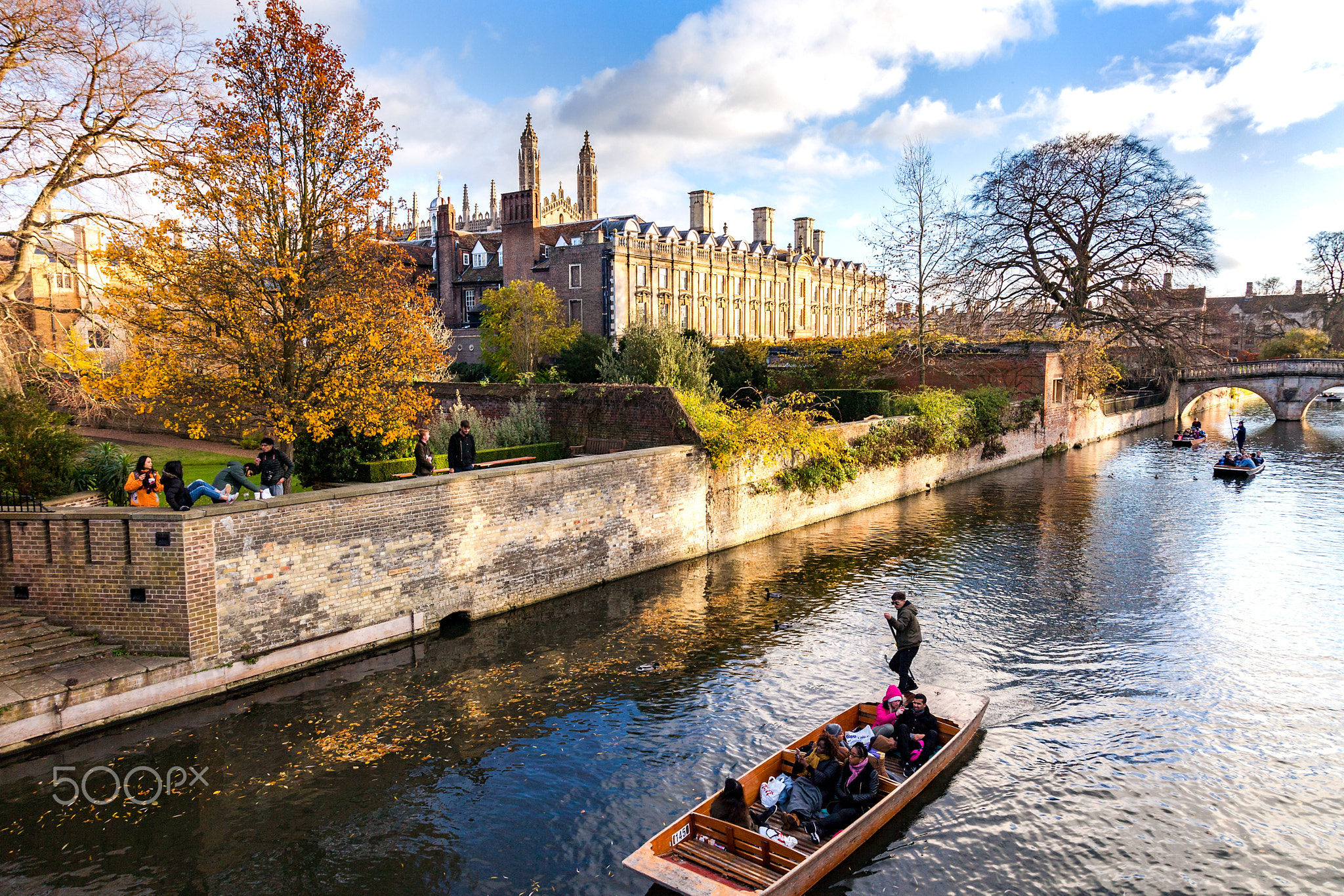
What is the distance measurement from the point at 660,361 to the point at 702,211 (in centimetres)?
4311

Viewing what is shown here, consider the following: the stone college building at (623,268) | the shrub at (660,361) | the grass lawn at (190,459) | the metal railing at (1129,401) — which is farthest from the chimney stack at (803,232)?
the grass lawn at (190,459)

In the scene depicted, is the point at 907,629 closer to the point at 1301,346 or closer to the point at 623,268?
the point at 623,268

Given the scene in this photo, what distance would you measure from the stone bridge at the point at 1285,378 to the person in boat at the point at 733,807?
51.8 metres

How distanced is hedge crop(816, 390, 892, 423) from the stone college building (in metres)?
16.6

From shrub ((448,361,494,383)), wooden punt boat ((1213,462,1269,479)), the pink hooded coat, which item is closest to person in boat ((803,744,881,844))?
the pink hooded coat

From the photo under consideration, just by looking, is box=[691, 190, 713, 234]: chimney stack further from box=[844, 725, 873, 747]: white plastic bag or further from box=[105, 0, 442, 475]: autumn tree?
box=[844, 725, 873, 747]: white plastic bag

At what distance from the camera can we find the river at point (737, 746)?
7445 mm

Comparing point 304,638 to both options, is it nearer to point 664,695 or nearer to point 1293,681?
point 664,695

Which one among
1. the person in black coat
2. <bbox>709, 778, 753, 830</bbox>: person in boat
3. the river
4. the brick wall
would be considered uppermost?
the person in black coat

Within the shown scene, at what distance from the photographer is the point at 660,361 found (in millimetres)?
26109

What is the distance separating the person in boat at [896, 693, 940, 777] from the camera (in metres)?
8.77

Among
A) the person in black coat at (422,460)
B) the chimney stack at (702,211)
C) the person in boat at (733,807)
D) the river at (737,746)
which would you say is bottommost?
the river at (737,746)

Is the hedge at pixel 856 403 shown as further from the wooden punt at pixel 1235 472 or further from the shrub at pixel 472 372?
the shrub at pixel 472 372

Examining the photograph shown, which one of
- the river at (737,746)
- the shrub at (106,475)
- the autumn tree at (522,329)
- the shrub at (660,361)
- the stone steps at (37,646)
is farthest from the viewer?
the autumn tree at (522,329)
